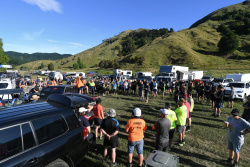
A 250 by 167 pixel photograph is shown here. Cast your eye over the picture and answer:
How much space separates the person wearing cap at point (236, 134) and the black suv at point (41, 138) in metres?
4.02

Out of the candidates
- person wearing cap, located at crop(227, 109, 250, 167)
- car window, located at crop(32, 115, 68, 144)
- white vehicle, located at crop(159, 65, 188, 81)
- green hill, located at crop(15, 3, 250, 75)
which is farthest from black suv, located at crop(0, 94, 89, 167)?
green hill, located at crop(15, 3, 250, 75)

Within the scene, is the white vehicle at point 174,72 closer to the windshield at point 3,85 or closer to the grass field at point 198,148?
the grass field at point 198,148

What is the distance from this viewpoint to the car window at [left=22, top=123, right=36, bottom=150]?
7.35ft

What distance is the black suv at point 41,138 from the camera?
208 centimetres

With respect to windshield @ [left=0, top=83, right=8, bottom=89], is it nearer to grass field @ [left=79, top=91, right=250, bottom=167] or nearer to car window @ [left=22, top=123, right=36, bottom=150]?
grass field @ [left=79, top=91, right=250, bottom=167]

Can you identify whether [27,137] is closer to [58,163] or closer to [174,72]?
[58,163]

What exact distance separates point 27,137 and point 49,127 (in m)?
0.42

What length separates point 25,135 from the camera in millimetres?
2260

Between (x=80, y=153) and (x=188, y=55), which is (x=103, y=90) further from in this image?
(x=188, y=55)

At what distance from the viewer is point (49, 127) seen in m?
2.66

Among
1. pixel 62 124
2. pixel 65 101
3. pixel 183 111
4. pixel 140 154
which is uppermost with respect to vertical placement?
pixel 65 101

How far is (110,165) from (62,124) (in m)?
1.89

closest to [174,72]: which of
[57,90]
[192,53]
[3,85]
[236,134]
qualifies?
[57,90]

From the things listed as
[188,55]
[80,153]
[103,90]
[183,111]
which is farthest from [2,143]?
[188,55]
